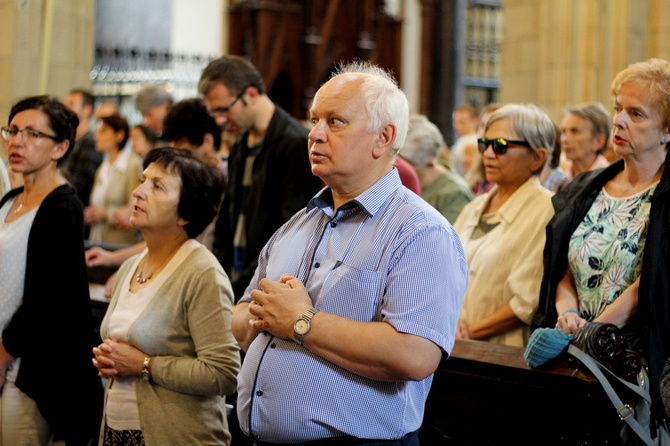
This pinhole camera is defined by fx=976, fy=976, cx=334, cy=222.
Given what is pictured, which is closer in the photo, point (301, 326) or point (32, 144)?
point (301, 326)

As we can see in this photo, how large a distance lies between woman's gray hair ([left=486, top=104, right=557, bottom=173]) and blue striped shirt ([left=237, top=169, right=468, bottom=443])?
161 centimetres

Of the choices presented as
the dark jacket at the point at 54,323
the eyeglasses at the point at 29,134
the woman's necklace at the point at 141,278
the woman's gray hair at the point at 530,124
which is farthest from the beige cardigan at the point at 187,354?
the woman's gray hair at the point at 530,124

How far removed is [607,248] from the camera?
326 centimetres

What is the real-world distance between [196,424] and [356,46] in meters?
9.61

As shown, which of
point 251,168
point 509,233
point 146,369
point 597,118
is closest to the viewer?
point 146,369

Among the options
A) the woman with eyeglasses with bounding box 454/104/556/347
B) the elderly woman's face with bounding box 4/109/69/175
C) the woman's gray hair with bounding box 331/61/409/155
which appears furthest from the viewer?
the woman with eyeglasses with bounding box 454/104/556/347

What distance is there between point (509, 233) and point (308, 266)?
1623mm

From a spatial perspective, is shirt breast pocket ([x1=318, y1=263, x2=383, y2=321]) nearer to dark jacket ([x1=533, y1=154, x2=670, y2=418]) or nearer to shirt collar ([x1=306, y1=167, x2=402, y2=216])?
shirt collar ([x1=306, y1=167, x2=402, y2=216])

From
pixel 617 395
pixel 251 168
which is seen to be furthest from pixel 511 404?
pixel 251 168

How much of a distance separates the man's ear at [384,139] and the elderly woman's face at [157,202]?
3.32ft

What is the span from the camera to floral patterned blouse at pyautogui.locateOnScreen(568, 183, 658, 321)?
126 inches

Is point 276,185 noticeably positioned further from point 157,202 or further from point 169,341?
point 169,341

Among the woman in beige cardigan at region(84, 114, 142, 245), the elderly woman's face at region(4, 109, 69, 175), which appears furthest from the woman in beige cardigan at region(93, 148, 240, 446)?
the woman in beige cardigan at region(84, 114, 142, 245)

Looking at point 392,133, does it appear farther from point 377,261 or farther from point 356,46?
point 356,46
